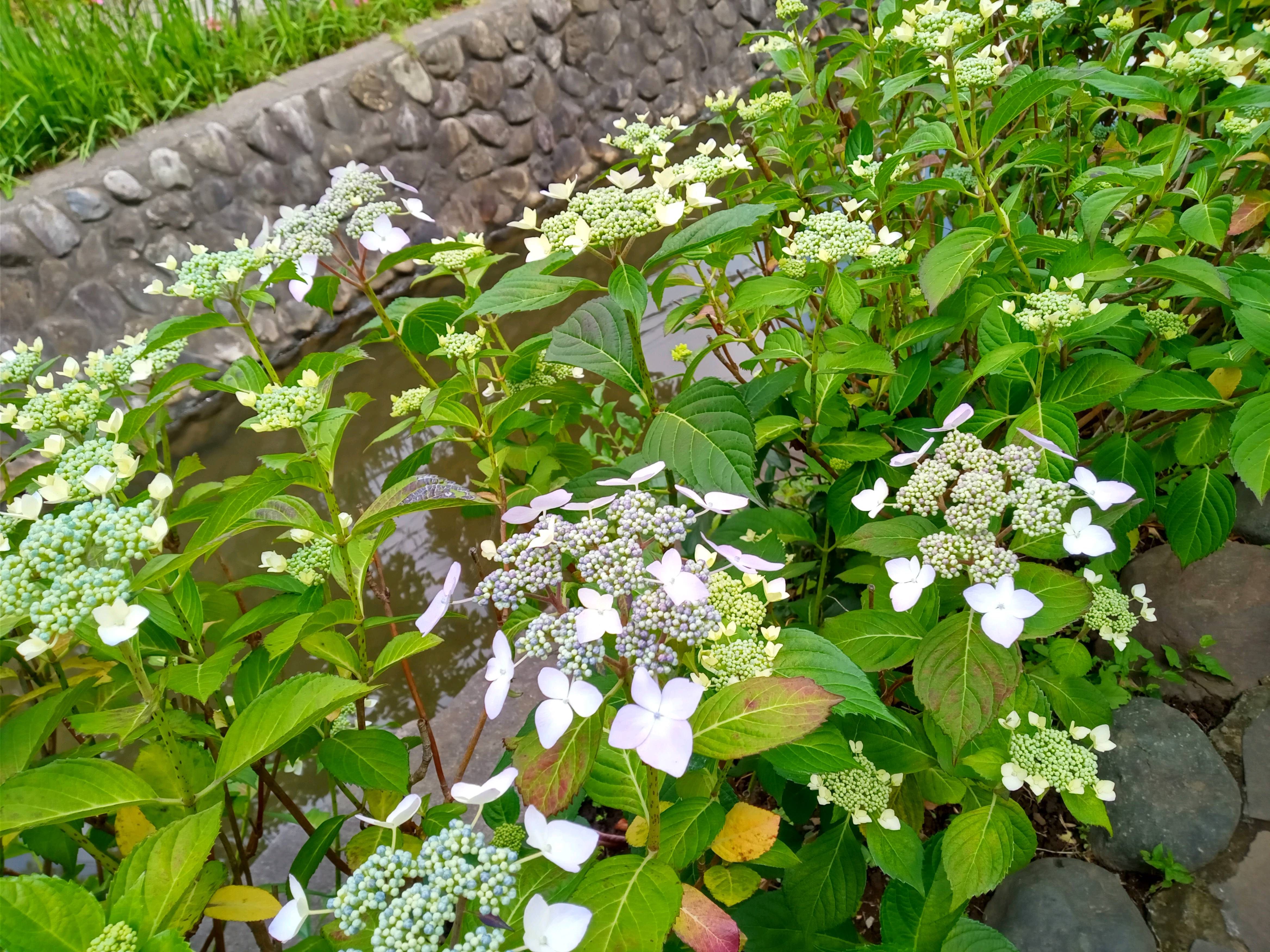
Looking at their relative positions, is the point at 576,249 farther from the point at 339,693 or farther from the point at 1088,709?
the point at 1088,709

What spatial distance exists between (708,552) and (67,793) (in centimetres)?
72

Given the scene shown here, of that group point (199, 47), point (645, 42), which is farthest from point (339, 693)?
point (645, 42)

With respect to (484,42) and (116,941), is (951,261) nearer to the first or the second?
(116,941)

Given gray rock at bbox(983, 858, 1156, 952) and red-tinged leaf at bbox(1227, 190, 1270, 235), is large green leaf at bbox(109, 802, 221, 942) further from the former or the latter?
red-tinged leaf at bbox(1227, 190, 1270, 235)

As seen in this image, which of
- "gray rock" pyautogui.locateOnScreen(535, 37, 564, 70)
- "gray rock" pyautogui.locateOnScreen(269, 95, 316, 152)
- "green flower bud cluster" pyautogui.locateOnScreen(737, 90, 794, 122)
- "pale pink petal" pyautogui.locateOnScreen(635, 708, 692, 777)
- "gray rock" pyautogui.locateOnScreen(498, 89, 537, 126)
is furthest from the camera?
"gray rock" pyautogui.locateOnScreen(535, 37, 564, 70)

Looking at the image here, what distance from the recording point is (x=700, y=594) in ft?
2.17

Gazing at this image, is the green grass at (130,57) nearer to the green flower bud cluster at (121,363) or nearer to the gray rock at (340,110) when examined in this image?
the gray rock at (340,110)

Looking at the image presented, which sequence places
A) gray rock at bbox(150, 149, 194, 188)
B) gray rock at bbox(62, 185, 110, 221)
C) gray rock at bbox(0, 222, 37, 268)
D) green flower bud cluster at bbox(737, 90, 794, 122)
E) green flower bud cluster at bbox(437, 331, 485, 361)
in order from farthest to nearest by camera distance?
Result: gray rock at bbox(150, 149, 194, 188) < gray rock at bbox(62, 185, 110, 221) < gray rock at bbox(0, 222, 37, 268) < green flower bud cluster at bbox(737, 90, 794, 122) < green flower bud cluster at bbox(437, 331, 485, 361)

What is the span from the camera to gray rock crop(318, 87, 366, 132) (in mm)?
4227

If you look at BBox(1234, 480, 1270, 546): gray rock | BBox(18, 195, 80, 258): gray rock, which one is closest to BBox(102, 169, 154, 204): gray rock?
BBox(18, 195, 80, 258): gray rock

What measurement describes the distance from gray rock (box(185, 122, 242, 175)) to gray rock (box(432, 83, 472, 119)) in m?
1.27

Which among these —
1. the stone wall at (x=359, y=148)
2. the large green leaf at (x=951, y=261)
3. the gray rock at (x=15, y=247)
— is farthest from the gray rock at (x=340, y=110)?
the large green leaf at (x=951, y=261)

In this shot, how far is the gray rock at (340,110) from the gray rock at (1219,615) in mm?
4571

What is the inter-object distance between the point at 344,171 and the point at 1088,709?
1679 mm
